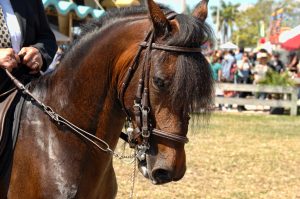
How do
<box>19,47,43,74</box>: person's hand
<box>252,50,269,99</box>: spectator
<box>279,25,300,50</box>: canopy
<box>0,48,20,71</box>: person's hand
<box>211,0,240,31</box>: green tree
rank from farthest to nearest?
<box>211,0,240,31</box>: green tree → <box>279,25,300,50</box>: canopy → <box>252,50,269,99</box>: spectator → <box>19,47,43,74</box>: person's hand → <box>0,48,20,71</box>: person's hand

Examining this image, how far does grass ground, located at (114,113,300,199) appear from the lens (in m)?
7.87

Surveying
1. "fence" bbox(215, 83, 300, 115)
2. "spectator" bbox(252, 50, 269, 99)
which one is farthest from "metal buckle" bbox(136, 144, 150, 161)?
"spectator" bbox(252, 50, 269, 99)

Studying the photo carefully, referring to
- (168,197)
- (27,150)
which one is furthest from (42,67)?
(168,197)

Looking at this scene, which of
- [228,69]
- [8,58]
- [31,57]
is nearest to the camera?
[8,58]

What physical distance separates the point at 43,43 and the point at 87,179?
104cm

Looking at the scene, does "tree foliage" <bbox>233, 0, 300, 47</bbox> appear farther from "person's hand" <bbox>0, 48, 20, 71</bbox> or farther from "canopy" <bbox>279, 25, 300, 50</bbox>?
"person's hand" <bbox>0, 48, 20, 71</bbox>

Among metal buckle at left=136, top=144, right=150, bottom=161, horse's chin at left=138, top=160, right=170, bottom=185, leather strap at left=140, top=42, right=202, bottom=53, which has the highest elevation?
leather strap at left=140, top=42, right=202, bottom=53

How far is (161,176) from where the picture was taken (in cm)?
299

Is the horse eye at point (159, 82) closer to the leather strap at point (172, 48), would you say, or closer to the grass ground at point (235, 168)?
the leather strap at point (172, 48)

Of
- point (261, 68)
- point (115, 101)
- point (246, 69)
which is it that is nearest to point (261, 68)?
→ point (261, 68)

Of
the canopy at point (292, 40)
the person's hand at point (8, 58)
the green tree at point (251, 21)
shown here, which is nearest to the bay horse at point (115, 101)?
the person's hand at point (8, 58)

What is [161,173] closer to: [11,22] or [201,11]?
[201,11]

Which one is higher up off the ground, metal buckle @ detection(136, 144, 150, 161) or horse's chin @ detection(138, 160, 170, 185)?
metal buckle @ detection(136, 144, 150, 161)

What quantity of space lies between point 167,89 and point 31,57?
1042 mm
